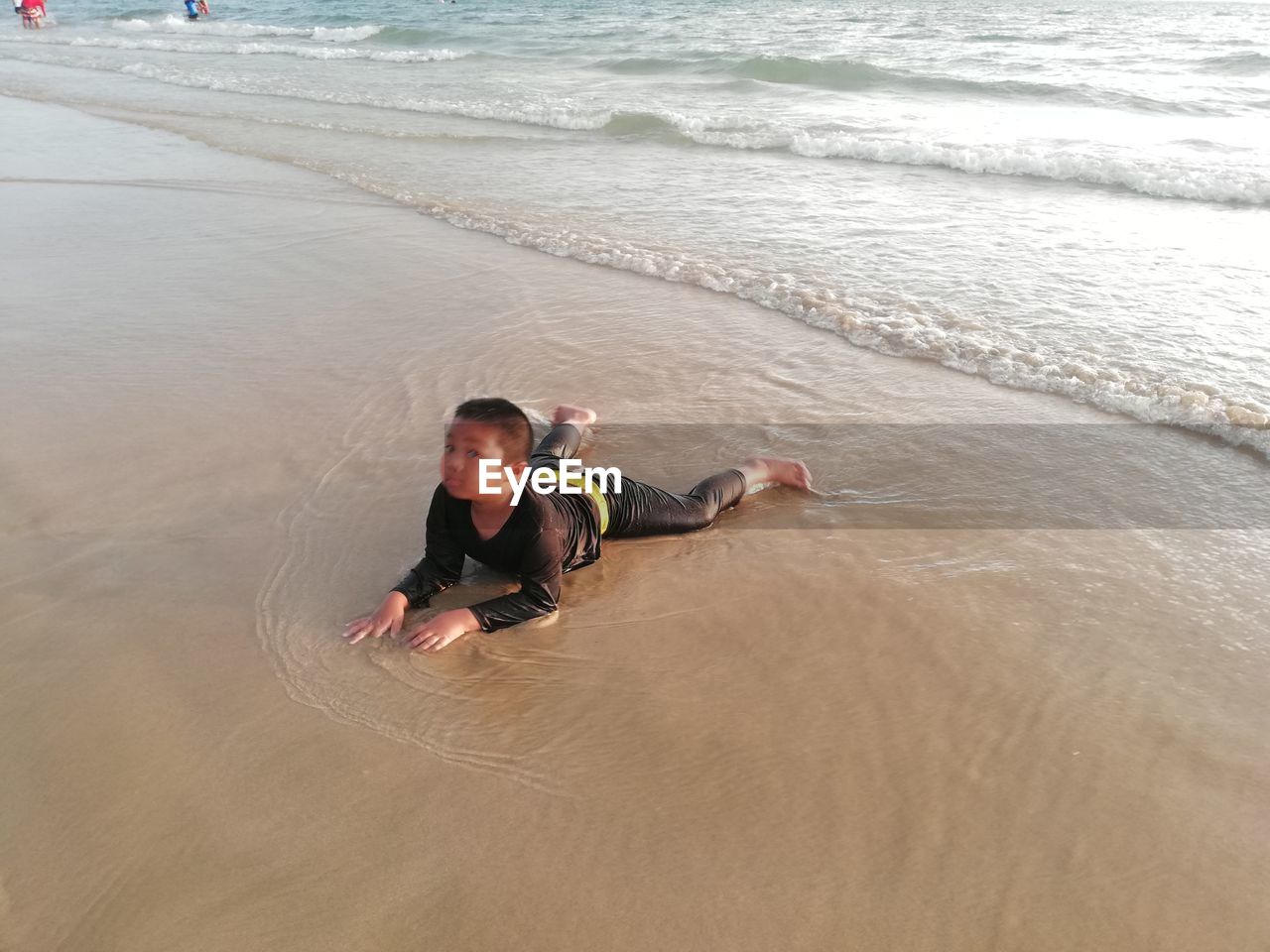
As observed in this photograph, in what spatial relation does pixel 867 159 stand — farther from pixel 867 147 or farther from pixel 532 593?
pixel 532 593

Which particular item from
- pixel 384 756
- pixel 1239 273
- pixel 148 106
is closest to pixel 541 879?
pixel 384 756

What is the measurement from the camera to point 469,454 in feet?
9.14

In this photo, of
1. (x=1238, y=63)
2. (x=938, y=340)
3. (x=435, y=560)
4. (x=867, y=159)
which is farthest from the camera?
→ (x=1238, y=63)

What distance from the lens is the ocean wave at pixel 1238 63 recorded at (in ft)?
51.4

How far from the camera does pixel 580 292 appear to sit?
6129 millimetres

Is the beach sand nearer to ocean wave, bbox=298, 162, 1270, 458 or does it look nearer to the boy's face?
ocean wave, bbox=298, 162, 1270, 458

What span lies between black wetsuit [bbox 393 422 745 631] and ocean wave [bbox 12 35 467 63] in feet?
61.9

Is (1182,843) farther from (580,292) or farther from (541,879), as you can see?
(580,292)

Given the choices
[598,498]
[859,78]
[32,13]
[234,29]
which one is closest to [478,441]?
[598,498]

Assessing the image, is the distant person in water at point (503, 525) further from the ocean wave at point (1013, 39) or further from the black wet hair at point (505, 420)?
the ocean wave at point (1013, 39)

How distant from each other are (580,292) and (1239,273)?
4338 mm

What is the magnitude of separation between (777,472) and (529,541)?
129cm

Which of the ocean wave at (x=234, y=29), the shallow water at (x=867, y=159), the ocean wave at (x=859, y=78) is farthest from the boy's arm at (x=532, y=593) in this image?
the ocean wave at (x=234, y=29)

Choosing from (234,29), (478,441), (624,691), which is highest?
(234,29)
